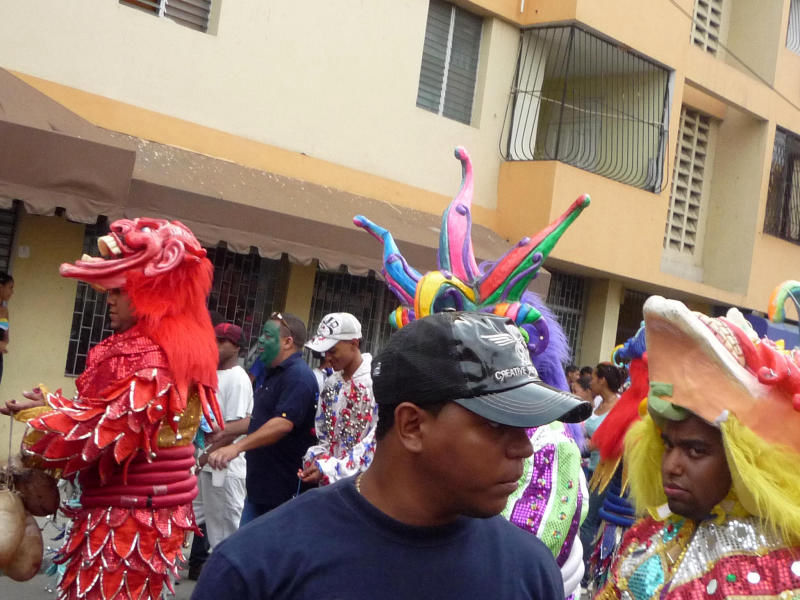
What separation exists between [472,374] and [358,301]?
11103mm

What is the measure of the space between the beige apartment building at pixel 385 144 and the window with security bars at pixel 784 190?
5cm

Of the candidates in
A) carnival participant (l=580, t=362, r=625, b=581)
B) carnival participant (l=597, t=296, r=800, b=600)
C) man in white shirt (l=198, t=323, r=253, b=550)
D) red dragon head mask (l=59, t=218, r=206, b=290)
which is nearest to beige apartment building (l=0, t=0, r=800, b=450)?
man in white shirt (l=198, t=323, r=253, b=550)

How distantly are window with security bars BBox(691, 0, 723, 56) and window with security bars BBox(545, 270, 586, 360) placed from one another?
15.6ft

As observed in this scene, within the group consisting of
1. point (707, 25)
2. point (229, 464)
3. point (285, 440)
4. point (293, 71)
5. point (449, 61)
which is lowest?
point (229, 464)

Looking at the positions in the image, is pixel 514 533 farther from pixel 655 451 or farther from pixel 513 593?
pixel 655 451

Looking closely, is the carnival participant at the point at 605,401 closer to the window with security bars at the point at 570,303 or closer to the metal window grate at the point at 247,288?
the metal window grate at the point at 247,288

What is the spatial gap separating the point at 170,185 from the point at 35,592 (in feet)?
13.3

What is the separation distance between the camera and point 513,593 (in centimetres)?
206

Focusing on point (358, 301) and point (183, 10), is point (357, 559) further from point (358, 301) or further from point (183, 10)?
point (358, 301)

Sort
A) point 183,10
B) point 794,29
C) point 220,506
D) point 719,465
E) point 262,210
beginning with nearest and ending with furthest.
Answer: point 719,465 → point 220,506 → point 262,210 → point 183,10 → point 794,29

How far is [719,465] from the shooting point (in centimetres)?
319

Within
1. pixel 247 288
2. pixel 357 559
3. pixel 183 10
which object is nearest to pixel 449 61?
pixel 183 10

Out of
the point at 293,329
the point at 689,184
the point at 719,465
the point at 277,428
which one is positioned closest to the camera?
A: the point at 719,465

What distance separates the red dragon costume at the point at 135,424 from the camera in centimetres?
428
